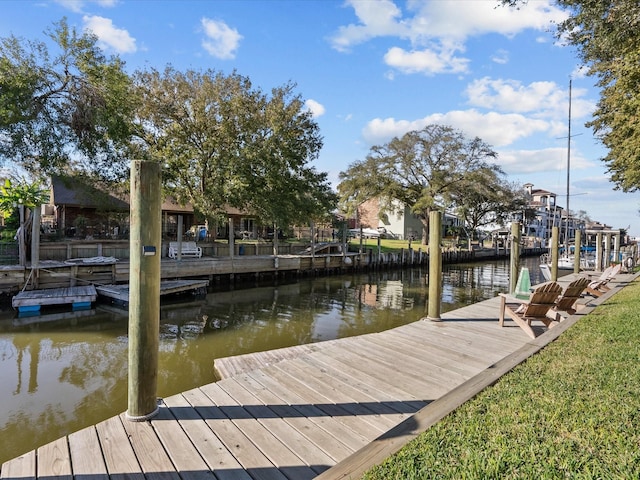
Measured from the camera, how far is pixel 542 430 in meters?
2.62

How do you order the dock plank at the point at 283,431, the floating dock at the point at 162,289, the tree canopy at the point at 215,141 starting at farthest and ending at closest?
the tree canopy at the point at 215,141, the floating dock at the point at 162,289, the dock plank at the point at 283,431

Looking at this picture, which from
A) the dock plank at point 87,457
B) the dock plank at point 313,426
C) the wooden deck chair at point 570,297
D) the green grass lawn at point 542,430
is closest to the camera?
the green grass lawn at point 542,430

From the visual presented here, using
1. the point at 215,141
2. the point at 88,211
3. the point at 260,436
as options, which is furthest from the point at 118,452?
the point at 88,211

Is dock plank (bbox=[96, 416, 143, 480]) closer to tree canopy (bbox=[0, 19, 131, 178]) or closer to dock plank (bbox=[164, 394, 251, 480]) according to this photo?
dock plank (bbox=[164, 394, 251, 480])

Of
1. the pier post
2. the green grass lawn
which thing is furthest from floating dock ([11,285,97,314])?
the green grass lawn

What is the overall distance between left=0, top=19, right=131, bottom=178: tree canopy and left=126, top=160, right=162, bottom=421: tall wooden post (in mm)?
14636

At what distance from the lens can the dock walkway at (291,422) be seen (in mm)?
2588

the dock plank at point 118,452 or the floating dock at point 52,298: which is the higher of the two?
the dock plank at point 118,452

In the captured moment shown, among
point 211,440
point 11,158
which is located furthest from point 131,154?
point 211,440

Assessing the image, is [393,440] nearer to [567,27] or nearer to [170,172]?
[567,27]

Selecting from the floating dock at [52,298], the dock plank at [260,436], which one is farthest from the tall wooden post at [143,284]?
the floating dock at [52,298]

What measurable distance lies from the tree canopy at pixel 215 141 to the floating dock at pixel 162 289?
4542mm

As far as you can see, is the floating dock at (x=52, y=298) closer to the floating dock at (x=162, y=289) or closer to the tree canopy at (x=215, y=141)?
the floating dock at (x=162, y=289)

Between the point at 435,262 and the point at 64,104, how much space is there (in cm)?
1667
